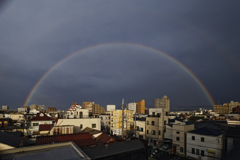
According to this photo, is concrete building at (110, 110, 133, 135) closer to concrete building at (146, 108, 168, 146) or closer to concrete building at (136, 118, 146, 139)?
concrete building at (136, 118, 146, 139)

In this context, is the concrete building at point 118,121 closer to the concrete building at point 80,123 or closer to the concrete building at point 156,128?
the concrete building at point 156,128

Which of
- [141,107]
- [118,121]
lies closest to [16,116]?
[118,121]

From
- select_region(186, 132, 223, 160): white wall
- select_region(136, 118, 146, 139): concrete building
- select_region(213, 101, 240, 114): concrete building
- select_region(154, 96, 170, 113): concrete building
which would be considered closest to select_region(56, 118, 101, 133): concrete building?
select_region(136, 118, 146, 139): concrete building

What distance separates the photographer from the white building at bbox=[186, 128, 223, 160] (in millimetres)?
24723

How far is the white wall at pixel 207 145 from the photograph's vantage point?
24.7 meters

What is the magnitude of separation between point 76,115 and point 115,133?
2123cm

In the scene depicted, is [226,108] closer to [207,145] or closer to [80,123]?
[207,145]

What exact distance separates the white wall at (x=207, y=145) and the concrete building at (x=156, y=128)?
31.0 feet

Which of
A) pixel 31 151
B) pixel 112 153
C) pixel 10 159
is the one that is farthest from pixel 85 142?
pixel 10 159

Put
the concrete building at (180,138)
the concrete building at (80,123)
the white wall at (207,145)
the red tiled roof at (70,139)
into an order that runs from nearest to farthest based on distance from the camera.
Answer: the red tiled roof at (70,139)
the white wall at (207,145)
the concrete building at (180,138)
the concrete building at (80,123)

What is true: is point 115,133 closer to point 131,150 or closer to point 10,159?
point 131,150

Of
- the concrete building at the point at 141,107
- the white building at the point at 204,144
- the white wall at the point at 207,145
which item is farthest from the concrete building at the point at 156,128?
the concrete building at the point at 141,107

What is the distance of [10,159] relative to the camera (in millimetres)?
8750

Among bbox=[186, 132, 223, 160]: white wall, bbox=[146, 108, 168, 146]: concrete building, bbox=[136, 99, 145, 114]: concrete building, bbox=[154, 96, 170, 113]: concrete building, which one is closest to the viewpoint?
bbox=[186, 132, 223, 160]: white wall
